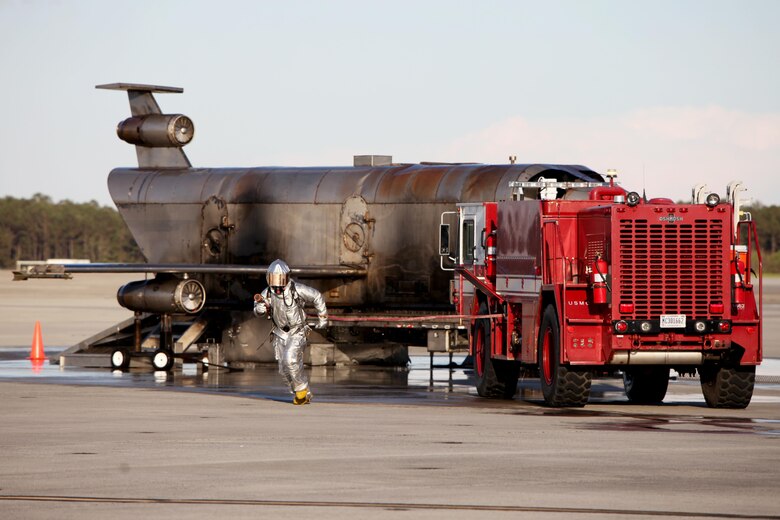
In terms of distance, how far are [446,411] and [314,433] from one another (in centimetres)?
347

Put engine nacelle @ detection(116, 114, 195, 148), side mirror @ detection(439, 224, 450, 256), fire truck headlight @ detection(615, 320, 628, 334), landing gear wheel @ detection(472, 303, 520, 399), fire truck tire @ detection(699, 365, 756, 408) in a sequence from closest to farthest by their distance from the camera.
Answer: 1. fire truck headlight @ detection(615, 320, 628, 334)
2. fire truck tire @ detection(699, 365, 756, 408)
3. landing gear wheel @ detection(472, 303, 520, 399)
4. side mirror @ detection(439, 224, 450, 256)
5. engine nacelle @ detection(116, 114, 195, 148)

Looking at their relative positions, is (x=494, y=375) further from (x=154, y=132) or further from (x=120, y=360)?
(x=154, y=132)

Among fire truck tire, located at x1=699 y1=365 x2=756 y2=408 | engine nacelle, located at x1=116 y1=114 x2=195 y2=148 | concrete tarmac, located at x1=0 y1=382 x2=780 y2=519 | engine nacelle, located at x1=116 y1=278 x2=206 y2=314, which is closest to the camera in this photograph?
concrete tarmac, located at x1=0 y1=382 x2=780 y2=519

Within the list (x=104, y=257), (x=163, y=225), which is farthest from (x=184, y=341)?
(x=104, y=257)

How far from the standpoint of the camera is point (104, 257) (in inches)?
5162

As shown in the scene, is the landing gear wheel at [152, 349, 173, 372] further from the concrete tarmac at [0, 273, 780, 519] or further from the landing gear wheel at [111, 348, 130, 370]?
the concrete tarmac at [0, 273, 780, 519]

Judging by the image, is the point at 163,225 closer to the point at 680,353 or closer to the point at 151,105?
the point at 151,105

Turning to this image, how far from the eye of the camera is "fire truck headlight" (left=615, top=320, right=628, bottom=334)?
64.8 ft

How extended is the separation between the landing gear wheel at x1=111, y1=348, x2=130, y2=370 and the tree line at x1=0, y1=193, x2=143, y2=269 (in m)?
104

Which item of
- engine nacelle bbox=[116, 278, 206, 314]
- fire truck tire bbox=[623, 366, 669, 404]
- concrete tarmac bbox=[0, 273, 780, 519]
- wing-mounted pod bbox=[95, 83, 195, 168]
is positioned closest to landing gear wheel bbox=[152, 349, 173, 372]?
engine nacelle bbox=[116, 278, 206, 314]

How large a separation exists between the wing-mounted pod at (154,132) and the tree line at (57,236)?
330 ft

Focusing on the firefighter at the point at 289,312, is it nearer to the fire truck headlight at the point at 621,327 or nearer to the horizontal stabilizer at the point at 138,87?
the fire truck headlight at the point at 621,327

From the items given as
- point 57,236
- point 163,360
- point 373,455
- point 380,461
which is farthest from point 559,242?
point 57,236

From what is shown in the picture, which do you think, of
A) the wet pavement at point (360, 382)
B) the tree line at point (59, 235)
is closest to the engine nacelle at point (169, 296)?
the wet pavement at point (360, 382)
